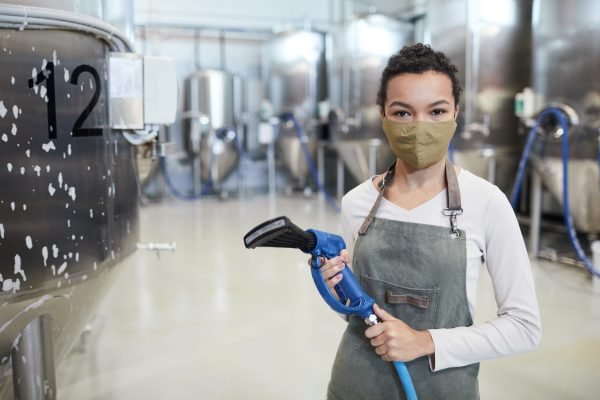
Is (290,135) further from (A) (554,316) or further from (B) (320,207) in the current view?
(A) (554,316)

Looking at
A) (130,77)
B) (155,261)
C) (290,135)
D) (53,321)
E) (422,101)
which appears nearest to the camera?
(422,101)

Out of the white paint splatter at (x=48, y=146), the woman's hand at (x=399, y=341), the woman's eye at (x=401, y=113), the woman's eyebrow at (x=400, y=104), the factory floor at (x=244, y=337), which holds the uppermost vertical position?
the woman's eyebrow at (x=400, y=104)

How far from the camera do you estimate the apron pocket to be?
0.94 metres

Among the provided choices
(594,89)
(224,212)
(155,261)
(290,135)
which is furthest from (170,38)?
(594,89)

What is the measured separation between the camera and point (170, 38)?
22.1ft

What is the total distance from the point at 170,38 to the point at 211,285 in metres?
4.52

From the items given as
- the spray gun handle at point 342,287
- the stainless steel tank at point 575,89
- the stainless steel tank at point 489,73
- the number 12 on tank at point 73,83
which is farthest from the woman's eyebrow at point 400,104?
the stainless steel tank at point 489,73

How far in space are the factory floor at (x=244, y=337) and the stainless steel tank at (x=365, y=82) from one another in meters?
1.92

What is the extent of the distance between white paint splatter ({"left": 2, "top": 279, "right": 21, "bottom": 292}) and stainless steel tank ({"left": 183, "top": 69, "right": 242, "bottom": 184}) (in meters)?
5.30

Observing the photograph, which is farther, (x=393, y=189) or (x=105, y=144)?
(x=105, y=144)

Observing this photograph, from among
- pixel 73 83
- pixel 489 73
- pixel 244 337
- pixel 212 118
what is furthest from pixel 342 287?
pixel 212 118

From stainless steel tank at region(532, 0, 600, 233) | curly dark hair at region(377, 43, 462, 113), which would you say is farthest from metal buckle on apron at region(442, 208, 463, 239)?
stainless steel tank at region(532, 0, 600, 233)

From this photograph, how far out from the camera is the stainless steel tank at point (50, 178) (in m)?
1.04

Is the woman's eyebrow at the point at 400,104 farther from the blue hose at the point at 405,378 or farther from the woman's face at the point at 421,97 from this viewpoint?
the blue hose at the point at 405,378
